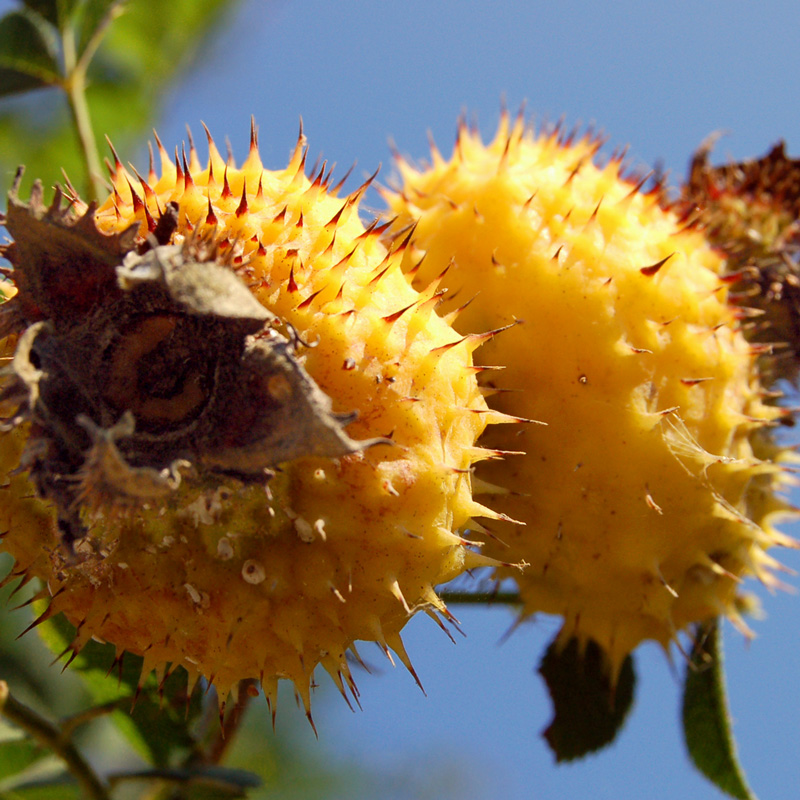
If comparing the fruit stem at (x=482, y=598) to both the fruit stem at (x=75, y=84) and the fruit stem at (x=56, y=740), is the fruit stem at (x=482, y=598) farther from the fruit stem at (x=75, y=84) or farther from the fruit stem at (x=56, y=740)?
the fruit stem at (x=75, y=84)

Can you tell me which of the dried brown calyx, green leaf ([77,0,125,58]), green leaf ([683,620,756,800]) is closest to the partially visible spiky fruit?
green leaf ([683,620,756,800])

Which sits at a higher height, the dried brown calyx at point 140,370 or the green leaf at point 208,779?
the dried brown calyx at point 140,370

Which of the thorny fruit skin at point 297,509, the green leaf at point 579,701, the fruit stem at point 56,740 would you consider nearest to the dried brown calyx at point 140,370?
the thorny fruit skin at point 297,509

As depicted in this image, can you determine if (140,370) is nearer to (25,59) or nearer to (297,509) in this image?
(297,509)

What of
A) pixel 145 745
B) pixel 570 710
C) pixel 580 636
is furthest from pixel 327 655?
pixel 570 710

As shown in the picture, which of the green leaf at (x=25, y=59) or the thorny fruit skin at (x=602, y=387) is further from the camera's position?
the green leaf at (x=25, y=59)

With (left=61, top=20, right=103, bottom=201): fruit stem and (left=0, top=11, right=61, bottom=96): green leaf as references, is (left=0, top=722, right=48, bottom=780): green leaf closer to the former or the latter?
(left=61, top=20, right=103, bottom=201): fruit stem

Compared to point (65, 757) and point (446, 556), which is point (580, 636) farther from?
point (65, 757)
